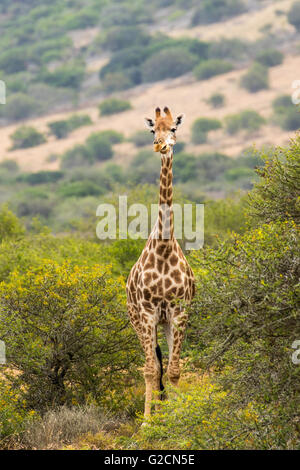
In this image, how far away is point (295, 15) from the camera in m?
97.0

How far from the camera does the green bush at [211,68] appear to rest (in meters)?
93.8

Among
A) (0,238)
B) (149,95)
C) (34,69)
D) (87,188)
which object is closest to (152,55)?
(149,95)

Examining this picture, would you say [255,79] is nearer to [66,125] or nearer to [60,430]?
[66,125]

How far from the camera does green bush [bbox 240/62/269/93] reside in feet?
289

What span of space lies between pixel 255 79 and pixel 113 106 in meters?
16.6

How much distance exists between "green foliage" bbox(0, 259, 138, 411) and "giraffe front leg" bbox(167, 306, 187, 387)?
1.53m

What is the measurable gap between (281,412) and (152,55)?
9589 cm

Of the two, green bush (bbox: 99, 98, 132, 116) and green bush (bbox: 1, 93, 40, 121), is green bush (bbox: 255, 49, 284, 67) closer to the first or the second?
green bush (bbox: 99, 98, 132, 116)

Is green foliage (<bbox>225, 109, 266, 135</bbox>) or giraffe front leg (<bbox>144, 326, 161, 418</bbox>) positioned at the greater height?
green foliage (<bbox>225, 109, 266, 135</bbox>)

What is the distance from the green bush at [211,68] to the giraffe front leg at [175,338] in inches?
3404

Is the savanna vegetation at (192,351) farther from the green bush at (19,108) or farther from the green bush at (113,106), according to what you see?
the green bush at (19,108)

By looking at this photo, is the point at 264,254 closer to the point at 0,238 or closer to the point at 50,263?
the point at 50,263

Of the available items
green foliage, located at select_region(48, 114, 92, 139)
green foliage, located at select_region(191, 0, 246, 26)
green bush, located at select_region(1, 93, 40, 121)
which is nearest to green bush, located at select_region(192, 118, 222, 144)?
green foliage, located at select_region(48, 114, 92, 139)

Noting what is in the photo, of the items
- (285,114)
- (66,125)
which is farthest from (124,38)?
(285,114)
